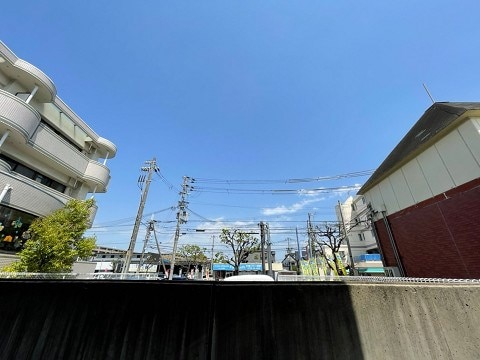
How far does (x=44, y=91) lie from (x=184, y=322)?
16.3 m

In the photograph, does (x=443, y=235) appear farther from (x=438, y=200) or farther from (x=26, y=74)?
(x=26, y=74)

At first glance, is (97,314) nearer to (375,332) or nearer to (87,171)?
(375,332)

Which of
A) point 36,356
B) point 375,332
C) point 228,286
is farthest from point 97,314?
point 375,332

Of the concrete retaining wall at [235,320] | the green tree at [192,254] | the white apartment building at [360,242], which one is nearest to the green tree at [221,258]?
the green tree at [192,254]

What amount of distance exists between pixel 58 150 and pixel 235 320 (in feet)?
52.6

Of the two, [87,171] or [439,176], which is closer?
[439,176]

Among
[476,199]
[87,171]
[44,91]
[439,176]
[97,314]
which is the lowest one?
[97,314]

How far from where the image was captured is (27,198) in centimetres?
1080

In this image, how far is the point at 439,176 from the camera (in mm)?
9617

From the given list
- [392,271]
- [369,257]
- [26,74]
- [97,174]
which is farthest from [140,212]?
[369,257]

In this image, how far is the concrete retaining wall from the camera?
2.36 m

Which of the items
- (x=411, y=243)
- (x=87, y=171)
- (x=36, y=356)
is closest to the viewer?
(x=36, y=356)

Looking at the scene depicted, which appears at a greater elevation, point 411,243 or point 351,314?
point 411,243

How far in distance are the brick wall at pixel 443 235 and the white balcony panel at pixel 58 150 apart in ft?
67.6
